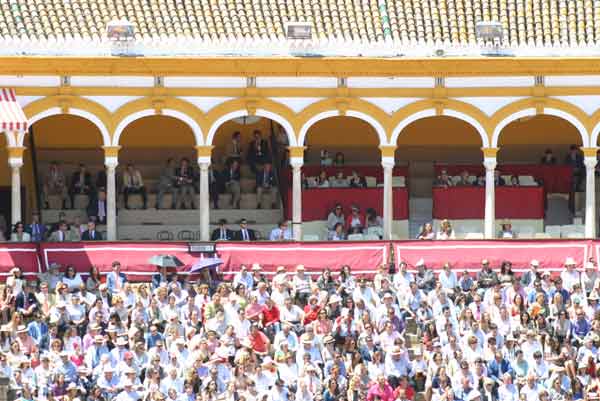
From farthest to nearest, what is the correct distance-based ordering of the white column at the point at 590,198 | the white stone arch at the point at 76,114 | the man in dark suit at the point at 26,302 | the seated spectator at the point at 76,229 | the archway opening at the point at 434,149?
the archway opening at the point at 434,149 < the white column at the point at 590,198 < the white stone arch at the point at 76,114 < the seated spectator at the point at 76,229 < the man in dark suit at the point at 26,302

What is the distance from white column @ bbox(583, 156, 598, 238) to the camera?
64.4 metres

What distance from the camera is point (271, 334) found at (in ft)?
190

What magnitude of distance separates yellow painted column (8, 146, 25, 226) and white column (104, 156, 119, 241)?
6.52ft

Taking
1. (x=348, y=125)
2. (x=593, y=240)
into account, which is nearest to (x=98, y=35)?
(x=348, y=125)

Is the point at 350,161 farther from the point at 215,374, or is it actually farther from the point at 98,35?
the point at 215,374

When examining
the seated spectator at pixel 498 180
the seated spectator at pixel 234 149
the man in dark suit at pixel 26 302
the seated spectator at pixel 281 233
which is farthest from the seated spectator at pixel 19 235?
the seated spectator at pixel 498 180

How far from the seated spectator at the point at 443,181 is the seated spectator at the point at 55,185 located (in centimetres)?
878

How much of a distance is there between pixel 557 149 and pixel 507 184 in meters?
2.78

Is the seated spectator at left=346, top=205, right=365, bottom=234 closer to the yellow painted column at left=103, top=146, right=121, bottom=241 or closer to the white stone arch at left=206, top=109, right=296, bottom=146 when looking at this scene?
the white stone arch at left=206, top=109, right=296, bottom=146

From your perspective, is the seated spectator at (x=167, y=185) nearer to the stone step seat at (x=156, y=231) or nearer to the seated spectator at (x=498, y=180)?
the stone step seat at (x=156, y=231)

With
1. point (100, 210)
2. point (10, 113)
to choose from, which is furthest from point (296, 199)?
point (10, 113)

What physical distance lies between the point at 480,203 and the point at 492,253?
143 inches

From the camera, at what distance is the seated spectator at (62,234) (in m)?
62.5

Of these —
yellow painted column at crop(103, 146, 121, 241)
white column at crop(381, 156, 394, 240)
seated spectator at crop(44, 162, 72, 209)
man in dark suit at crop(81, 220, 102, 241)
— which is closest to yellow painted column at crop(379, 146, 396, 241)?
white column at crop(381, 156, 394, 240)
